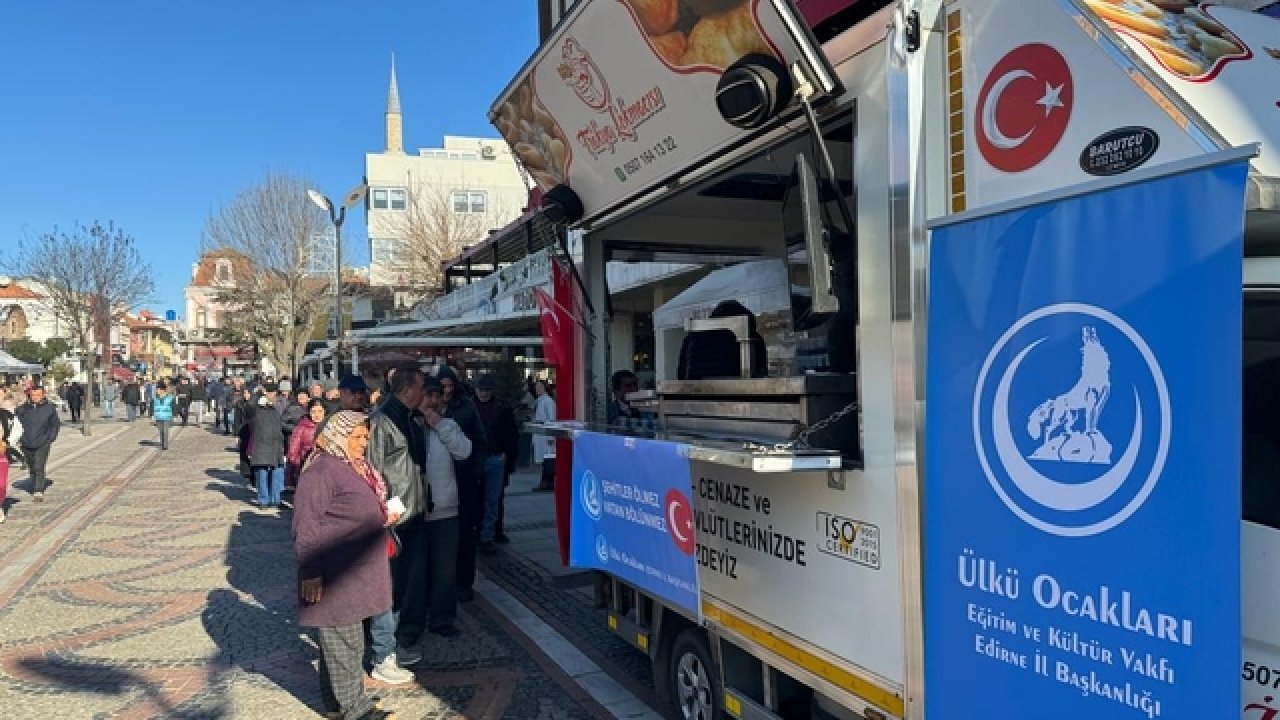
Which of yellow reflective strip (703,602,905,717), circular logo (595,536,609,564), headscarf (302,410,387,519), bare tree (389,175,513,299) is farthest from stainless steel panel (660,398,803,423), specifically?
bare tree (389,175,513,299)

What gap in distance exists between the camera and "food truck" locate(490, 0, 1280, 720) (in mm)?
1653

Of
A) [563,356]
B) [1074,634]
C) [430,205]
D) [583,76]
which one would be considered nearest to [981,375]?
[1074,634]

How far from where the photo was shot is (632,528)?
3.81m

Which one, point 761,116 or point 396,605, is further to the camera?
point 396,605

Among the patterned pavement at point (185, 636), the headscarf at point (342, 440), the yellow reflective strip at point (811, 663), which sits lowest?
the patterned pavement at point (185, 636)

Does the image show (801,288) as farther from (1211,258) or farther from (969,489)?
(1211,258)

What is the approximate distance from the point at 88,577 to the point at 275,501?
3.73m

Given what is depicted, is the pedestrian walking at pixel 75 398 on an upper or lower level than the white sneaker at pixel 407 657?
upper

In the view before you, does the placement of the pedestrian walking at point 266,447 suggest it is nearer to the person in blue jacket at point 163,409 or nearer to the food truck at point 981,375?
the food truck at point 981,375

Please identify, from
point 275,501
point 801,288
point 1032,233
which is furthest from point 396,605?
point 275,501

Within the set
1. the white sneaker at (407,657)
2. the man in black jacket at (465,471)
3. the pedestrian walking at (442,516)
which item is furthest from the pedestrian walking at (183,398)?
the white sneaker at (407,657)

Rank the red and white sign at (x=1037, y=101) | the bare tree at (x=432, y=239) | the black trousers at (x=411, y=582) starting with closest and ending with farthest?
the red and white sign at (x=1037, y=101) < the black trousers at (x=411, y=582) < the bare tree at (x=432, y=239)

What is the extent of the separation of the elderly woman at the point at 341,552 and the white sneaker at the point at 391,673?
58 cm

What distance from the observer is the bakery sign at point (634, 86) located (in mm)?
2955
